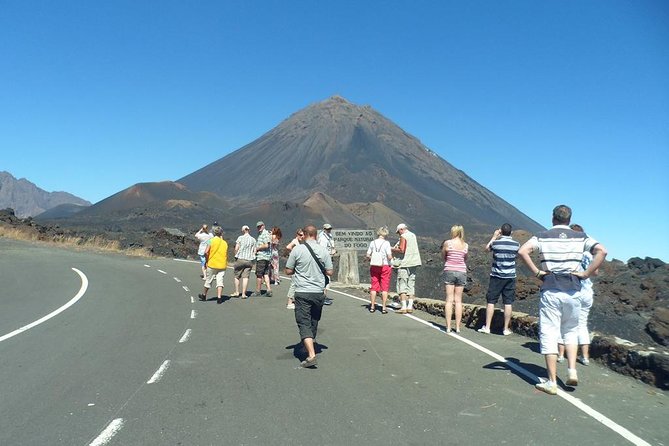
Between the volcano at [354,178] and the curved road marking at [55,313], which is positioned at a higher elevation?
the volcano at [354,178]

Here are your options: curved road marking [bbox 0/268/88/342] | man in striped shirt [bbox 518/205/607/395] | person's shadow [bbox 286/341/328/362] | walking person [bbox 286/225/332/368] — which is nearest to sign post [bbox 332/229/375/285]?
curved road marking [bbox 0/268/88/342]

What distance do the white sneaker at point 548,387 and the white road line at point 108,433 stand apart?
4130mm

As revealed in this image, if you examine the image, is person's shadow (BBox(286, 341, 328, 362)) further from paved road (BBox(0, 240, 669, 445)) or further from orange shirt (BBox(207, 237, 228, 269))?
orange shirt (BBox(207, 237, 228, 269))

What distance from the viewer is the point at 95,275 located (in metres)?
19.2

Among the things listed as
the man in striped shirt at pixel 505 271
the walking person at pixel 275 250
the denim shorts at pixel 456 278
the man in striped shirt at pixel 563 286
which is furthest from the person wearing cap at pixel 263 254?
the man in striped shirt at pixel 563 286

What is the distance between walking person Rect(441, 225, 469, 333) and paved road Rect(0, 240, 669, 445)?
1.66ft

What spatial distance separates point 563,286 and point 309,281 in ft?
10.3

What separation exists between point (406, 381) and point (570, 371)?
175 cm

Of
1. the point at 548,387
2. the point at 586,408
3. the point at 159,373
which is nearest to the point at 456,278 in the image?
the point at 548,387

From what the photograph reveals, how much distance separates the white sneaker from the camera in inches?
237

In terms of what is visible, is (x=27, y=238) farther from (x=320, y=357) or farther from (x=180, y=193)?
(x=180, y=193)

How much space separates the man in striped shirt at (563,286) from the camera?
243 inches

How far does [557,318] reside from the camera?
6.23 m

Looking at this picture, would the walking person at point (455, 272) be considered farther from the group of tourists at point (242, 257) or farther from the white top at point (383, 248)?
the group of tourists at point (242, 257)
